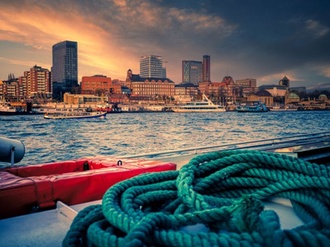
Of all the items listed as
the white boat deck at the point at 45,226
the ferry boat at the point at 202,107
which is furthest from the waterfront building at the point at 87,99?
the white boat deck at the point at 45,226

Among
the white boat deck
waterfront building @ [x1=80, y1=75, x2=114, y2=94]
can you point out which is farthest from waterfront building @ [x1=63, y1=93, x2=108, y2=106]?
the white boat deck

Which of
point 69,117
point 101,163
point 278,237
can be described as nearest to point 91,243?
point 278,237

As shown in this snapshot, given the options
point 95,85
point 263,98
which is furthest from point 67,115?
point 263,98

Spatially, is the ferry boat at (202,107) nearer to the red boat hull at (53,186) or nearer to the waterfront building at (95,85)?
the waterfront building at (95,85)

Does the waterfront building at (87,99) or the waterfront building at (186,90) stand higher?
the waterfront building at (186,90)

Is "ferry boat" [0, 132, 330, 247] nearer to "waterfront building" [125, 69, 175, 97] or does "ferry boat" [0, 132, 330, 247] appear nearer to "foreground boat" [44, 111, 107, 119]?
"foreground boat" [44, 111, 107, 119]

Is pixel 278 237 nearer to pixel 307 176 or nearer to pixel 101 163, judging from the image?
pixel 307 176

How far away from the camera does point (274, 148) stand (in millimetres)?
4320

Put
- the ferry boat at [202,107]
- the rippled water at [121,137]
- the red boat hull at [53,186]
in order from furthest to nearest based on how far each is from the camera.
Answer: the ferry boat at [202,107] → the rippled water at [121,137] → the red boat hull at [53,186]

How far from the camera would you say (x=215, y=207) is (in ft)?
4.37

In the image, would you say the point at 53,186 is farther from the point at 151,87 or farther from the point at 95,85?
the point at 151,87

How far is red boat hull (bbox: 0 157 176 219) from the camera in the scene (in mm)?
2126

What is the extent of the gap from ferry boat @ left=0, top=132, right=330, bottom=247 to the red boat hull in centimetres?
10

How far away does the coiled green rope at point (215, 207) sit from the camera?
927mm
